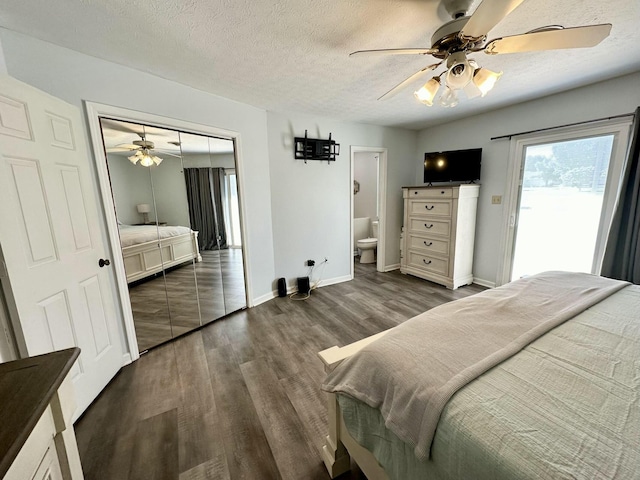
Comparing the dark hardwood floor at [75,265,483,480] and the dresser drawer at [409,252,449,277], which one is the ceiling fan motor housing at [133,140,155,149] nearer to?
the dark hardwood floor at [75,265,483,480]

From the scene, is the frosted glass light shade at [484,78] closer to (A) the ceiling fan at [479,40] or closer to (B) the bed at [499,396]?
(A) the ceiling fan at [479,40]

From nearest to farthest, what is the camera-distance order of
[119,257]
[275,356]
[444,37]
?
[444,37], [119,257], [275,356]

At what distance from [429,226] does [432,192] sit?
1.59 ft

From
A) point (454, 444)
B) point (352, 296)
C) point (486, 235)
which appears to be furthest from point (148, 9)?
point (486, 235)

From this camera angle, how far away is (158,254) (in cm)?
226

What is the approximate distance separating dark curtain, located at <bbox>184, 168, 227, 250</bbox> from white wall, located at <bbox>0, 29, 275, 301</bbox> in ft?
1.02

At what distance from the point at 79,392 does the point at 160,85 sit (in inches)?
90.6

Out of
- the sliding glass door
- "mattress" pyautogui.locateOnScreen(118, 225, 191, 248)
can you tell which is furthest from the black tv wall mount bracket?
the sliding glass door

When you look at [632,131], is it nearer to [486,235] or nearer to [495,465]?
[486,235]

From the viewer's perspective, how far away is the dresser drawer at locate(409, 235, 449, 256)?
3.51m

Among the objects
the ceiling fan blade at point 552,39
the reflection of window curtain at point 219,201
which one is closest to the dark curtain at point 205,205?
the reflection of window curtain at point 219,201

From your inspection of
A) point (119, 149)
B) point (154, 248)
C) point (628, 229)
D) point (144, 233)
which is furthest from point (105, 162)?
point (628, 229)

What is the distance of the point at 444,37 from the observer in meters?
1.32

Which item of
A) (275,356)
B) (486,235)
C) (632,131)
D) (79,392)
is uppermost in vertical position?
(632,131)
